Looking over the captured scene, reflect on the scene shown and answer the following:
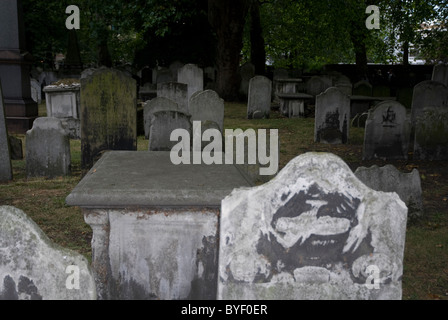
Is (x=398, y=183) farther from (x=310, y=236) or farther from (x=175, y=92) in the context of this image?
(x=175, y=92)

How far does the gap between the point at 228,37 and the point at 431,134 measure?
11506 millimetres

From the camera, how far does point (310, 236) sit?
8.09 feet

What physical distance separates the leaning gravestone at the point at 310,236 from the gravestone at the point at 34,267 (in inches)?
29.2

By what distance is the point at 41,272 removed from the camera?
2.45 m

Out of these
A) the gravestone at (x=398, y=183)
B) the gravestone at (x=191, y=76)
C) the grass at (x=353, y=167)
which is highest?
the gravestone at (x=191, y=76)

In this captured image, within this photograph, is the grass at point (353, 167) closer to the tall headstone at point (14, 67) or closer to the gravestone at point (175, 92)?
the tall headstone at point (14, 67)

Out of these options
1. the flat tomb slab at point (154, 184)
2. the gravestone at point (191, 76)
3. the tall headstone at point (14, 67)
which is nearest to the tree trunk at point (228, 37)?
the gravestone at point (191, 76)

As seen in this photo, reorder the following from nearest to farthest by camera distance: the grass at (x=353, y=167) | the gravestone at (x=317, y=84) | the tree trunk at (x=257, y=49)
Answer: the grass at (x=353, y=167) → the gravestone at (x=317, y=84) → the tree trunk at (x=257, y=49)

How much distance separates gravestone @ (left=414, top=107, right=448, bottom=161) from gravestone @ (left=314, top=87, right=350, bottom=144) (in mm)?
2054

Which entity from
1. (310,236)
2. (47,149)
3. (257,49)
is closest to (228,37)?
(257,49)

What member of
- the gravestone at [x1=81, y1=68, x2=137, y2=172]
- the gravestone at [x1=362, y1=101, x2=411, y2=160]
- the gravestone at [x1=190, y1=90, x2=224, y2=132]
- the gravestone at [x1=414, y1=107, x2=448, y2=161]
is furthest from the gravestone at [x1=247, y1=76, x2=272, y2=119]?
the gravestone at [x1=81, y1=68, x2=137, y2=172]

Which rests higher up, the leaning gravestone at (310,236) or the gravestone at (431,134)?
the leaning gravestone at (310,236)

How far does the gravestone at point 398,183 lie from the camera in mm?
5719
